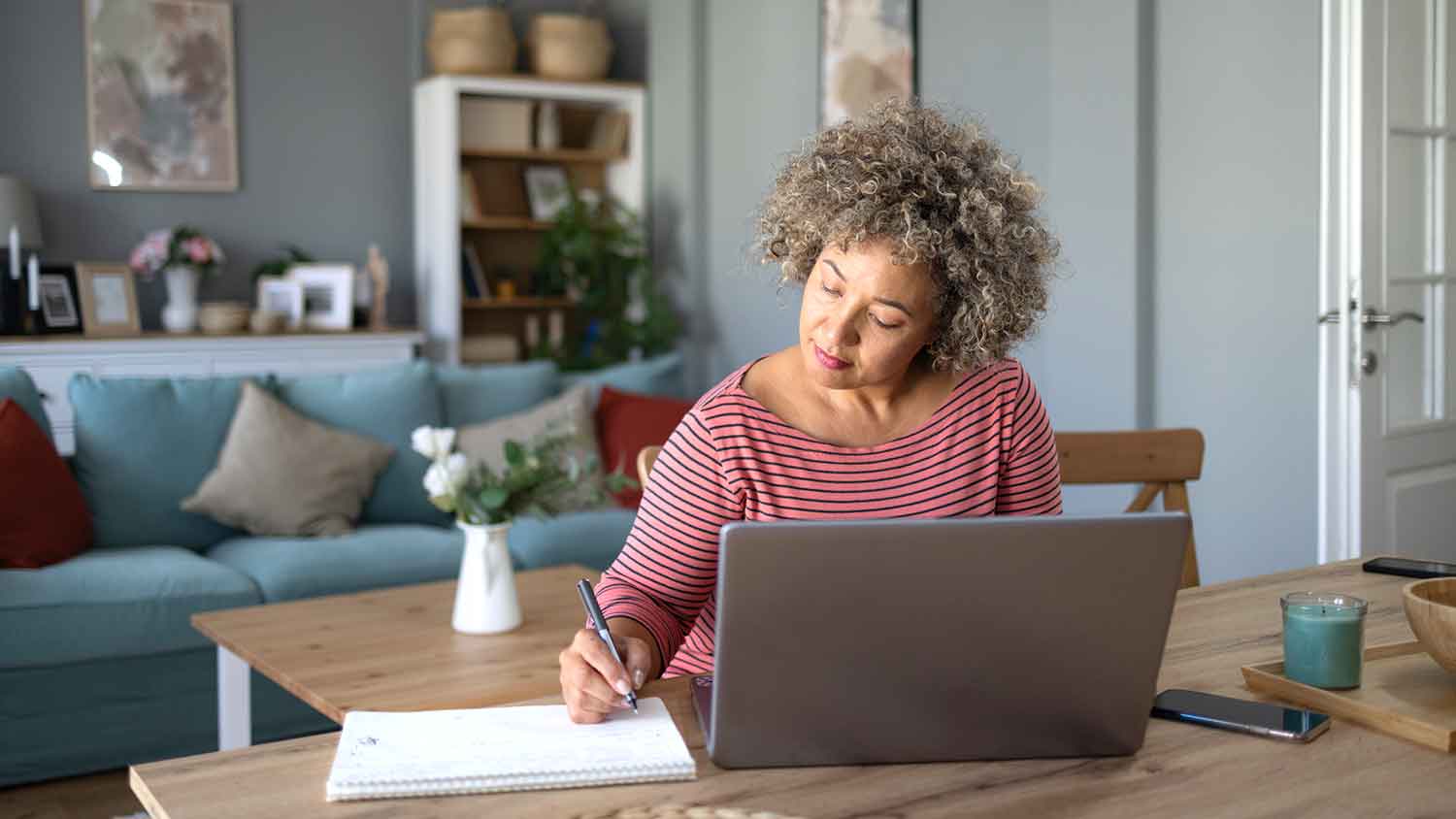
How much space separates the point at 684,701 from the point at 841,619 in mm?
304

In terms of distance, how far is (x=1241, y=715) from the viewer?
1.23 meters

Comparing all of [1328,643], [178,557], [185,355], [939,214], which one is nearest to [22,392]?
[178,557]

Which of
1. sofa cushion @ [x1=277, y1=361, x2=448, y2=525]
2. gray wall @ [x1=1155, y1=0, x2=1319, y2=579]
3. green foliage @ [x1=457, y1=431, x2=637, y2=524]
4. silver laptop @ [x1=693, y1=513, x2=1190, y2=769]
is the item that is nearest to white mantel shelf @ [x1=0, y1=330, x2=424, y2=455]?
sofa cushion @ [x1=277, y1=361, x2=448, y2=525]

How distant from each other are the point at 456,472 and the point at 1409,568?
5.70 ft

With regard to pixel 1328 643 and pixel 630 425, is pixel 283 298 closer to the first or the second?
pixel 630 425

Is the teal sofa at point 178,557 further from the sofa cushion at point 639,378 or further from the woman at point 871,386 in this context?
the woman at point 871,386

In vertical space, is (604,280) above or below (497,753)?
above

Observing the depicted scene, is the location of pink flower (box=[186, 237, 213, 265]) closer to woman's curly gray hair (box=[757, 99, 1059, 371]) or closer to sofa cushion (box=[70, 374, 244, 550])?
sofa cushion (box=[70, 374, 244, 550])

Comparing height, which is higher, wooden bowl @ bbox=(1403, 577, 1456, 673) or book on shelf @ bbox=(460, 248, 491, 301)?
book on shelf @ bbox=(460, 248, 491, 301)

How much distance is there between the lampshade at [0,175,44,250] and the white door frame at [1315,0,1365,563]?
424 centimetres

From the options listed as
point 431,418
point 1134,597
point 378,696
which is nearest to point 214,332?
point 431,418

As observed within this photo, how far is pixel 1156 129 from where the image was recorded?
3922 millimetres

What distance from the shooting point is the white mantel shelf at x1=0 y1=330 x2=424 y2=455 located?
5.02 metres

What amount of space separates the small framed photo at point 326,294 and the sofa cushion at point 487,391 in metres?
1.28
